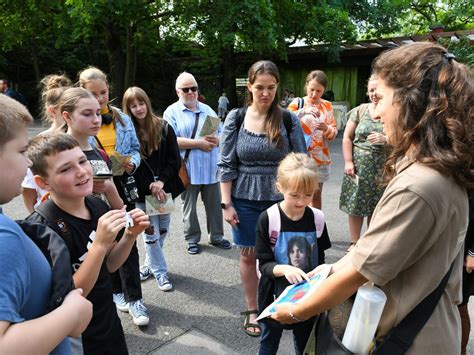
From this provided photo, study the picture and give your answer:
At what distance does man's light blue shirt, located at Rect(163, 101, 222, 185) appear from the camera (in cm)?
→ 393

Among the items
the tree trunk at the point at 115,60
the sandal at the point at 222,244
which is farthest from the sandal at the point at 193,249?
the tree trunk at the point at 115,60

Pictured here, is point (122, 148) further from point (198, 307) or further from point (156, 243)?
point (198, 307)

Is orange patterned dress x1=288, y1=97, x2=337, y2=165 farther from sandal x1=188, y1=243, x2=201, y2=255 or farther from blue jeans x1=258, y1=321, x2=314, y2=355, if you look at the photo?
blue jeans x1=258, y1=321, x2=314, y2=355

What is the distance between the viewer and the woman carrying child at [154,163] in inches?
128

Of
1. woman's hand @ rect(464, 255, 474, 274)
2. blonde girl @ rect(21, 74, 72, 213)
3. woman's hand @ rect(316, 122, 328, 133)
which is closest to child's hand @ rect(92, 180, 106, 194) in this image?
blonde girl @ rect(21, 74, 72, 213)

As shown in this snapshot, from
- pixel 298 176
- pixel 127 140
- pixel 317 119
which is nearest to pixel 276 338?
pixel 298 176

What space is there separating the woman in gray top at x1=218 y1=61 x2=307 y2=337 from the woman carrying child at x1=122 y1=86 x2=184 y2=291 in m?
0.79

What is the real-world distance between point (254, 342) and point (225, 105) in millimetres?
15383

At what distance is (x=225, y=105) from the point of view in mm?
17359

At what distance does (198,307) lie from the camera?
3115 mm

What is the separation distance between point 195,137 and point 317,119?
4.59ft

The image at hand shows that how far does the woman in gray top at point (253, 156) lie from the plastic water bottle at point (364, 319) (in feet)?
4.76

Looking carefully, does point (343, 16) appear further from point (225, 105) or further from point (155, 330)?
point (155, 330)

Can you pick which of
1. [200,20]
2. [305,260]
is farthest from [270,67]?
[200,20]
